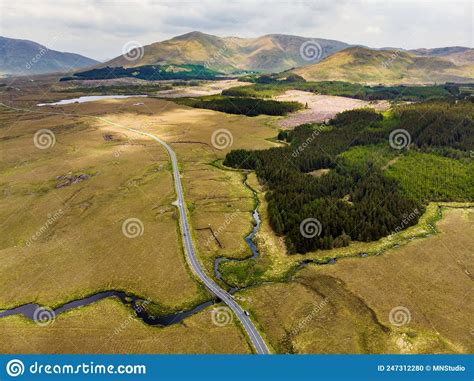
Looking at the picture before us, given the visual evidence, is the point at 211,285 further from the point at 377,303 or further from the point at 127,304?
the point at 377,303

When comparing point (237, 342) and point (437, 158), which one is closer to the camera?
point (237, 342)

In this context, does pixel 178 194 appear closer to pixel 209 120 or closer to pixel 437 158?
pixel 437 158

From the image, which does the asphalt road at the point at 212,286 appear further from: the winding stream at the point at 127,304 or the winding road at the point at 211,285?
the winding stream at the point at 127,304

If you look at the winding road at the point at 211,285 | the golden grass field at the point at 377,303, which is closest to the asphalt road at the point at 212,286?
the winding road at the point at 211,285

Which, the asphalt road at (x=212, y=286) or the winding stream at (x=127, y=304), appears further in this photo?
the winding stream at (x=127, y=304)

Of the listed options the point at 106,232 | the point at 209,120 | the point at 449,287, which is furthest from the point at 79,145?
the point at 449,287

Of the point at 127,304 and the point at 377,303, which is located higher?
the point at 377,303

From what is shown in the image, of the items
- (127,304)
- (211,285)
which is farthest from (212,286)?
(127,304)

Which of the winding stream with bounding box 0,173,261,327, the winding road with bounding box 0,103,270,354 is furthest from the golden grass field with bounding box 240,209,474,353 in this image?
the winding stream with bounding box 0,173,261,327
